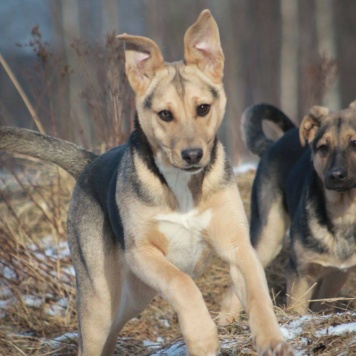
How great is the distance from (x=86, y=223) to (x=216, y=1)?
22138 mm

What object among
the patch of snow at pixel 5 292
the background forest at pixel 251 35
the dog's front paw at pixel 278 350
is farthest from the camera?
the background forest at pixel 251 35

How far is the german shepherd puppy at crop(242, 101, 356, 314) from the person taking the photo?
21.9ft

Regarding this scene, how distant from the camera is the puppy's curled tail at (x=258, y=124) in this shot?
820 cm

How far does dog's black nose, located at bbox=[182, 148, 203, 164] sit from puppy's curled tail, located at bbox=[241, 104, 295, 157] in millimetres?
3663

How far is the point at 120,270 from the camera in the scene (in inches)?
215

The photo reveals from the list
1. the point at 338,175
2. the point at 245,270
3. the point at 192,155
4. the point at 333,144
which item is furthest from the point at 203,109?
the point at 333,144

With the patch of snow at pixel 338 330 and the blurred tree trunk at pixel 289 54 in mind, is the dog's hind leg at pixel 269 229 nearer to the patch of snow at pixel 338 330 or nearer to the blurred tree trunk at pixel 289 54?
the patch of snow at pixel 338 330

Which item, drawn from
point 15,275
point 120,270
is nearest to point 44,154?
point 120,270

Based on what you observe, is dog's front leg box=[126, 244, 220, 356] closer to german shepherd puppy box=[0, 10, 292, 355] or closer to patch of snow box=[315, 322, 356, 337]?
german shepherd puppy box=[0, 10, 292, 355]

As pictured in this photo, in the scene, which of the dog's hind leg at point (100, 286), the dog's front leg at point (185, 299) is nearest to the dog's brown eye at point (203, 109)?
the dog's front leg at point (185, 299)

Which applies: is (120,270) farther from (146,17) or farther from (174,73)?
(146,17)

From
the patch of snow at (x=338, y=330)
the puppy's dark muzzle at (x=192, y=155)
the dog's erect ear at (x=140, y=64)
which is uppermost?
the dog's erect ear at (x=140, y=64)

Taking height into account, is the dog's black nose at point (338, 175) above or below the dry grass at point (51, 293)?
above

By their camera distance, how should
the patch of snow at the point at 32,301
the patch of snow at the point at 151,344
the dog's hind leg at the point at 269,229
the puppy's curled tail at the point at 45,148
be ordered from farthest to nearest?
the dog's hind leg at the point at 269,229, the patch of snow at the point at 32,301, the patch of snow at the point at 151,344, the puppy's curled tail at the point at 45,148
